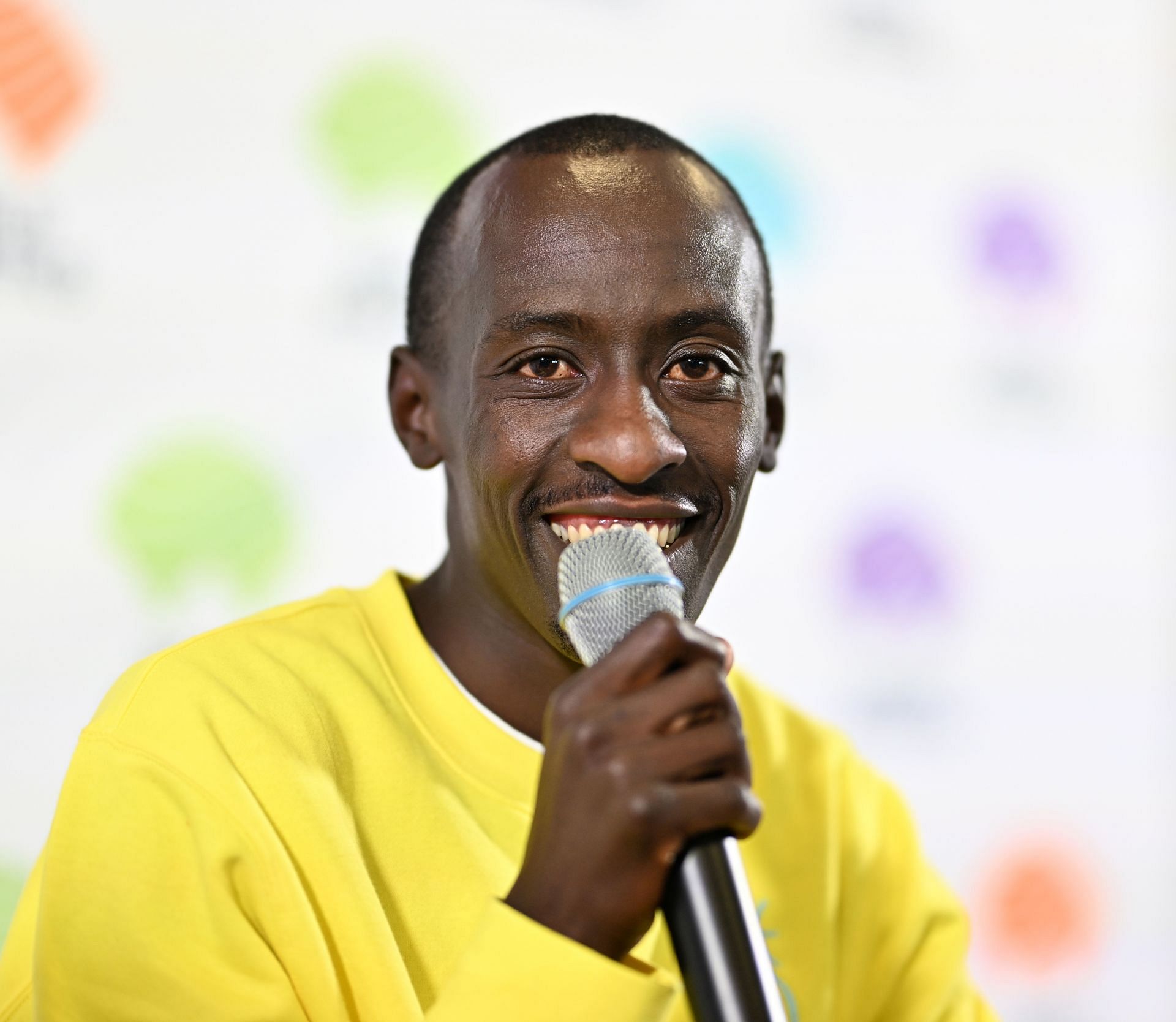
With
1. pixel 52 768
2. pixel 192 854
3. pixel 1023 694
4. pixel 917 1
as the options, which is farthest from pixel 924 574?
pixel 192 854

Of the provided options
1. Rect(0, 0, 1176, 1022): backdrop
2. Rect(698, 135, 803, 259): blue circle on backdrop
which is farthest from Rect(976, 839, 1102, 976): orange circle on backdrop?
Rect(698, 135, 803, 259): blue circle on backdrop

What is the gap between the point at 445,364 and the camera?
117 cm

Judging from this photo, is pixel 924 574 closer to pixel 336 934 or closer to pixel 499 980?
pixel 336 934

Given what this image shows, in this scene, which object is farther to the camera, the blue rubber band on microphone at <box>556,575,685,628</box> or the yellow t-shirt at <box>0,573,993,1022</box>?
the yellow t-shirt at <box>0,573,993,1022</box>

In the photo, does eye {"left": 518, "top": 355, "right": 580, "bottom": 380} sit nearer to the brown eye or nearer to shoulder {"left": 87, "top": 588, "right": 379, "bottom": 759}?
the brown eye

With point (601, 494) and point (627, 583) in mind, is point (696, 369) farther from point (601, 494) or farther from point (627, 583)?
point (627, 583)

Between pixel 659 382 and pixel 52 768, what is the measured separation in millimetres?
890

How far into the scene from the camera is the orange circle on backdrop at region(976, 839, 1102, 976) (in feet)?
6.75

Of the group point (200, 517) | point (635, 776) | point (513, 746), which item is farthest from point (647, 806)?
point (200, 517)

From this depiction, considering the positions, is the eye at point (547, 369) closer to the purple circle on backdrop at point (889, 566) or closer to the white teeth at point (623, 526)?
the white teeth at point (623, 526)

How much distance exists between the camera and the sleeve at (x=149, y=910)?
0.88m

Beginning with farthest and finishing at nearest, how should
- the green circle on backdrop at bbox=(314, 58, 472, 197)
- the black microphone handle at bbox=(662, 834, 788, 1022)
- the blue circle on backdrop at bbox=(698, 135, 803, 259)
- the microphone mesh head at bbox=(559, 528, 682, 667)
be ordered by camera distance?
the blue circle on backdrop at bbox=(698, 135, 803, 259), the green circle on backdrop at bbox=(314, 58, 472, 197), the microphone mesh head at bbox=(559, 528, 682, 667), the black microphone handle at bbox=(662, 834, 788, 1022)

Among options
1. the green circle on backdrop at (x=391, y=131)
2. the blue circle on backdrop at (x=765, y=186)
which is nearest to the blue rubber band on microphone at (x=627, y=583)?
the green circle on backdrop at (x=391, y=131)

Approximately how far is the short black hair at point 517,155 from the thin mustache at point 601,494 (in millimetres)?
211
